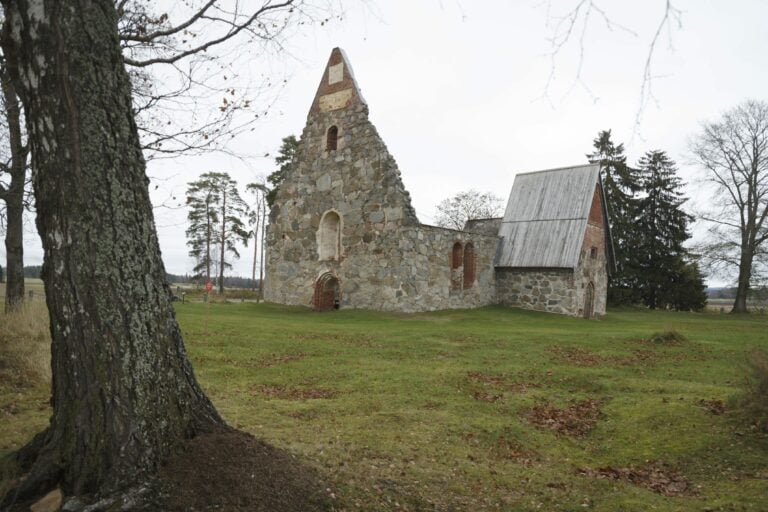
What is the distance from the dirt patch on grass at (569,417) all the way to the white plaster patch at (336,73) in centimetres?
1751

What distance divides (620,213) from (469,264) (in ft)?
72.7

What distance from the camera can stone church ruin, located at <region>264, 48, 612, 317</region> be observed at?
1972 centimetres

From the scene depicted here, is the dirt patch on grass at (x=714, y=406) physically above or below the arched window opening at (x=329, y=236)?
below

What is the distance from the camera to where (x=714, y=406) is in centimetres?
685

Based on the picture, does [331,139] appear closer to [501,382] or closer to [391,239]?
[391,239]

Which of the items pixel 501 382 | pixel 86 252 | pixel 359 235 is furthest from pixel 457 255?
pixel 86 252

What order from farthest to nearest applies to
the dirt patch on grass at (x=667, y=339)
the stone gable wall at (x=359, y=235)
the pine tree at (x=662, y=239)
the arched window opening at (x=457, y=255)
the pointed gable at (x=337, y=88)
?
the pine tree at (x=662, y=239)
the arched window opening at (x=457, y=255)
the pointed gable at (x=337, y=88)
the stone gable wall at (x=359, y=235)
the dirt patch on grass at (x=667, y=339)

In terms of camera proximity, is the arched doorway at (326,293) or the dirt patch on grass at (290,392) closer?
the dirt patch on grass at (290,392)

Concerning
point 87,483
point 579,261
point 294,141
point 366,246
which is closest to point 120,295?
point 87,483

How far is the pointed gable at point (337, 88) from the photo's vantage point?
2108cm

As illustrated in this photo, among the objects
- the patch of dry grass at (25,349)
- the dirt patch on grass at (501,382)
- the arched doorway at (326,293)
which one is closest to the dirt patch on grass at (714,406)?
the dirt patch on grass at (501,382)

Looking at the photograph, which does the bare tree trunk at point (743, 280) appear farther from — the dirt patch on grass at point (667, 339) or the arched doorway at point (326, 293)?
the arched doorway at point (326, 293)

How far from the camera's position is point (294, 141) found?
124ft

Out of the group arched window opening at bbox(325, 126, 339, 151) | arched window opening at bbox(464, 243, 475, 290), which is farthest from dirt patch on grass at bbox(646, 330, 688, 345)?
arched window opening at bbox(325, 126, 339, 151)
